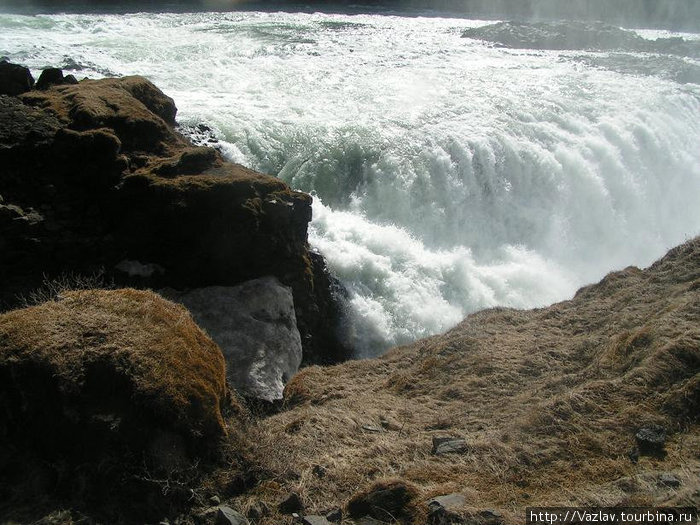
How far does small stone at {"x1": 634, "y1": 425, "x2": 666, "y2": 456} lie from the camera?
4199mm

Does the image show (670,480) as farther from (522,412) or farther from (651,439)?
(522,412)

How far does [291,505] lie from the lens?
4129 millimetres

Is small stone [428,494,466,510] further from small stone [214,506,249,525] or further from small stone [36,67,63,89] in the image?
small stone [36,67,63,89]

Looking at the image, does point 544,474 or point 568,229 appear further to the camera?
point 568,229

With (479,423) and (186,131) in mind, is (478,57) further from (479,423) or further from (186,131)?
(479,423)

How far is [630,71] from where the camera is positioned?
95.5ft

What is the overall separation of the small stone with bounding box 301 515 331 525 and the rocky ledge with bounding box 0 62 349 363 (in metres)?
4.64

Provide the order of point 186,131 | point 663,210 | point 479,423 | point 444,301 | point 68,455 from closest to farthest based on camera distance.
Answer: point 68,455
point 479,423
point 444,301
point 186,131
point 663,210

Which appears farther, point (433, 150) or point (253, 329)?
point (433, 150)

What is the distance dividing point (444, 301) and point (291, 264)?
4718mm

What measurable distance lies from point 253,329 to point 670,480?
17.0 ft

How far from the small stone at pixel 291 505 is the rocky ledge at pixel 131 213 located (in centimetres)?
441

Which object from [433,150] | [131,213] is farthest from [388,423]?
[433,150]

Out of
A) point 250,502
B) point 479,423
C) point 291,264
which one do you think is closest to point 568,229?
point 291,264
